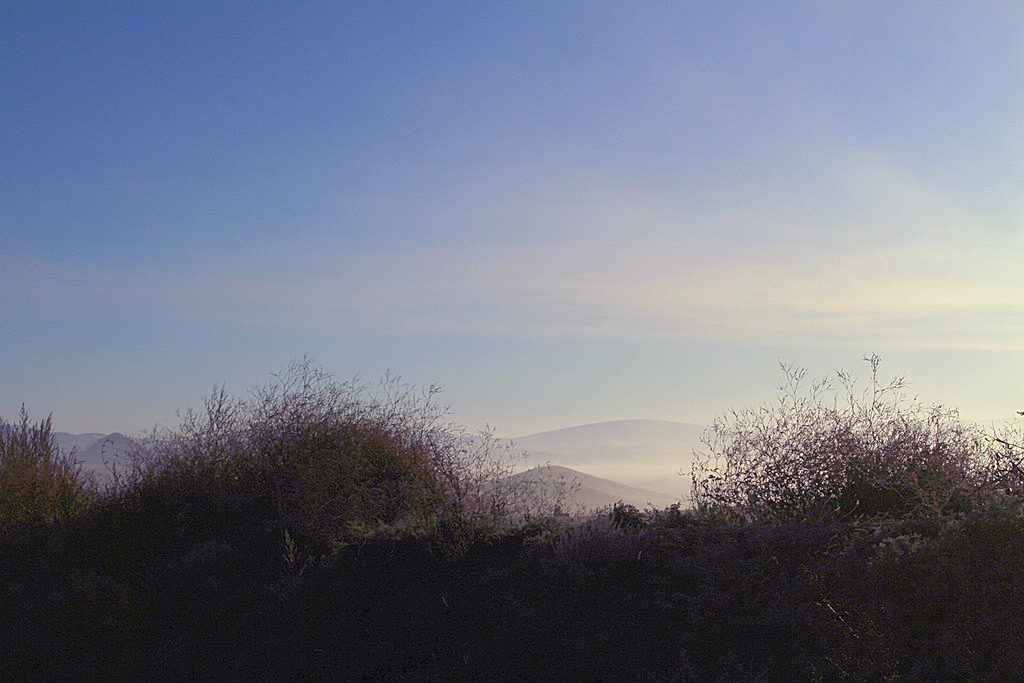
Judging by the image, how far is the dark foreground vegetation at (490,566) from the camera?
4.93 meters

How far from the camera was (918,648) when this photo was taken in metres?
4.61

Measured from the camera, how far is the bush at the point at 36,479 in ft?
34.1

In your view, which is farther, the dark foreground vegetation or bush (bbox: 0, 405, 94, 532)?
bush (bbox: 0, 405, 94, 532)

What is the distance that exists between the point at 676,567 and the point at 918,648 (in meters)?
1.72

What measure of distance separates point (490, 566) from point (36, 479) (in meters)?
8.40

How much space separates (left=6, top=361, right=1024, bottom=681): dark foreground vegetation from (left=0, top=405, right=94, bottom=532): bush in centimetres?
17

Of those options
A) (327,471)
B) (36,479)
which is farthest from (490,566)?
(36,479)

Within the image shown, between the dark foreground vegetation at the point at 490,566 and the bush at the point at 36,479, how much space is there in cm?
17

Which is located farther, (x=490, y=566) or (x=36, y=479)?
(x=36, y=479)

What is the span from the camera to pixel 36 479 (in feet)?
37.7

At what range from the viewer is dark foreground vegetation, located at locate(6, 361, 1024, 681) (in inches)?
194

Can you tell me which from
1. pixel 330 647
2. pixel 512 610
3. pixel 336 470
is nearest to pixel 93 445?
pixel 336 470

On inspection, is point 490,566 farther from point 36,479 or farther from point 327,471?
point 36,479

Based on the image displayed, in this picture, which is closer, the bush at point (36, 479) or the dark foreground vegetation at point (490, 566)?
the dark foreground vegetation at point (490, 566)
